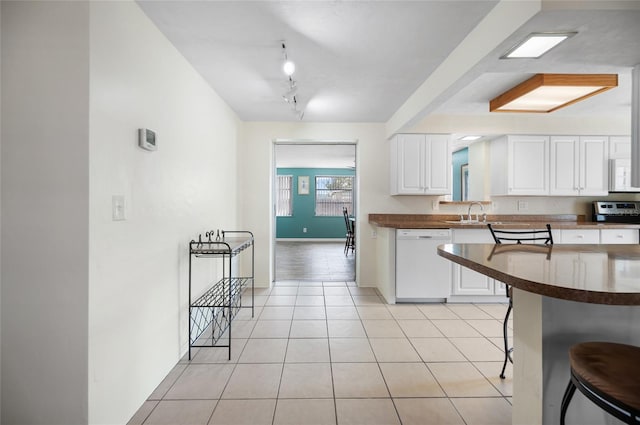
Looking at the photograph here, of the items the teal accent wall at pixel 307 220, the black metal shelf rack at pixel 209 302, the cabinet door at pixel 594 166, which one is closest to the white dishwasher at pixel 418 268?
the black metal shelf rack at pixel 209 302

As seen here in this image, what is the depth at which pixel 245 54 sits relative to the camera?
2.21m

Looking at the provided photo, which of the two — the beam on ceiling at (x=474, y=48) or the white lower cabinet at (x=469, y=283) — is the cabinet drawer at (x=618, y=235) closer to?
the white lower cabinet at (x=469, y=283)

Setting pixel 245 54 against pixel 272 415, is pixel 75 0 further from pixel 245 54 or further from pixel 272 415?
pixel 272 415

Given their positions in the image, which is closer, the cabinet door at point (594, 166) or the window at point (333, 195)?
the cabinet door at point (594, 166)

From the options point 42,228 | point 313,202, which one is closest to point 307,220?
point 313,202

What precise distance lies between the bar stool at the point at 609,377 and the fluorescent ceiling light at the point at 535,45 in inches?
58.7

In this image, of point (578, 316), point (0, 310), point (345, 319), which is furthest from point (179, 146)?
point (578, 316)

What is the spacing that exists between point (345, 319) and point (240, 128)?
2.71 metres

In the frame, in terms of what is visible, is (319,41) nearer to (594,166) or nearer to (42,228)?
(42,228)

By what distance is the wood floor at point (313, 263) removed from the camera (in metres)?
4.72

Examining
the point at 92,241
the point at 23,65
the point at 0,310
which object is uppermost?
the point at 23,65

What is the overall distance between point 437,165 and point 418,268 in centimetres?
134

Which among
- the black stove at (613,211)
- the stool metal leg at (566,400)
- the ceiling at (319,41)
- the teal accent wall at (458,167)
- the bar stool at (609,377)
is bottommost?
the stool metal leg at (566,400)

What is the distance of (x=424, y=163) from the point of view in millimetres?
3797
